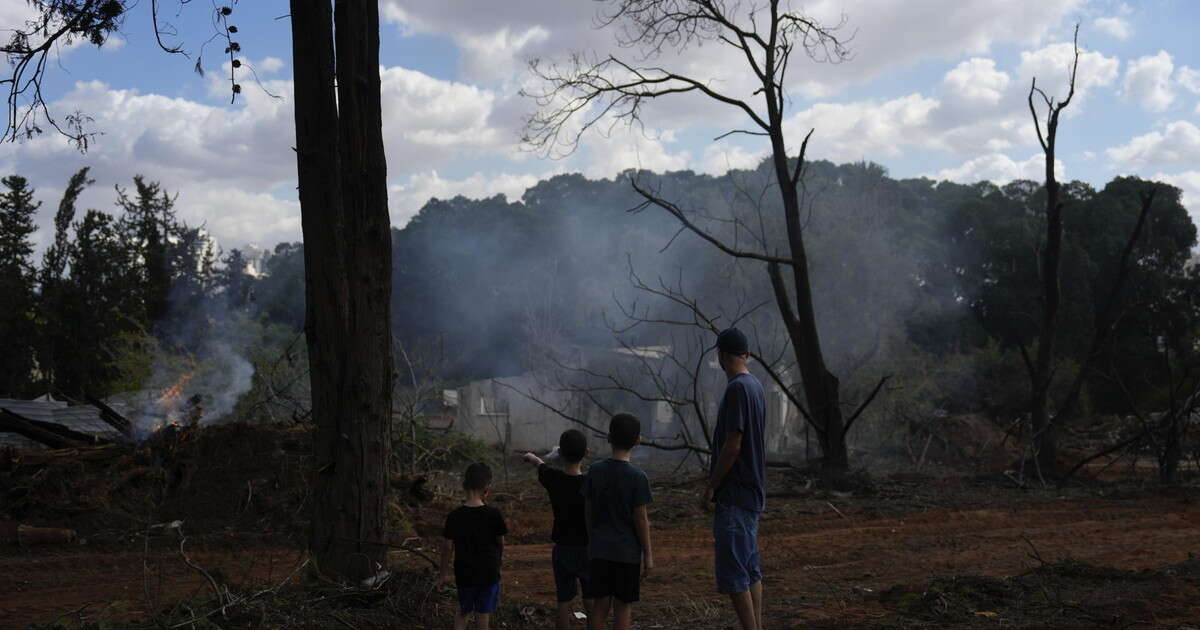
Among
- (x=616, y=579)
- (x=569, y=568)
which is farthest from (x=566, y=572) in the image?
(x=616, y=579)

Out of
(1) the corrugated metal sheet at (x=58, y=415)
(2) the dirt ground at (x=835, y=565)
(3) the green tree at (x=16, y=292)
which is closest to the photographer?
(2) the dirt ground at (x=835, y=565)

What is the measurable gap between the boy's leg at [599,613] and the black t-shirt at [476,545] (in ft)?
1.96

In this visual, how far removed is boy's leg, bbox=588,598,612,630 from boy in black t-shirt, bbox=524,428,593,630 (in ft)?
0.53

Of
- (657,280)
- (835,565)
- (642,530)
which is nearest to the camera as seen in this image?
(642,530)

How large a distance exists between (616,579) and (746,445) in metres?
0.99

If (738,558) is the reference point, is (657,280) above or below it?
above

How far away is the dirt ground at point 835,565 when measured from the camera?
21.0 ft

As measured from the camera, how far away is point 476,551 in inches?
211

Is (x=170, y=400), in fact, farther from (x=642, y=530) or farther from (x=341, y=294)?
(x=642, y=530)

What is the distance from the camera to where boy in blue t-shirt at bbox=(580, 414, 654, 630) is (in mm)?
5082

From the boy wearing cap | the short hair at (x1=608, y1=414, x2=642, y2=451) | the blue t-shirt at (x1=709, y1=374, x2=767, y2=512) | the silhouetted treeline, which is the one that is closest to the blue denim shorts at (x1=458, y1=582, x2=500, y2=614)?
the short hair at (x1=608, y1=414, x2=642, y2=451)

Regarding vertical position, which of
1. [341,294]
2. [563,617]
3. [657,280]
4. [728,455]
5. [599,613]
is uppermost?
[657,280]

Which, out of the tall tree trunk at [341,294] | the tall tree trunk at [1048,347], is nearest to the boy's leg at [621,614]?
the tall tree trunk at [341,294]

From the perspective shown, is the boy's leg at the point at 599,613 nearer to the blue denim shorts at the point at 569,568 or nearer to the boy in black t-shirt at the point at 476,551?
the blue denim shorts at the point at 569,568
